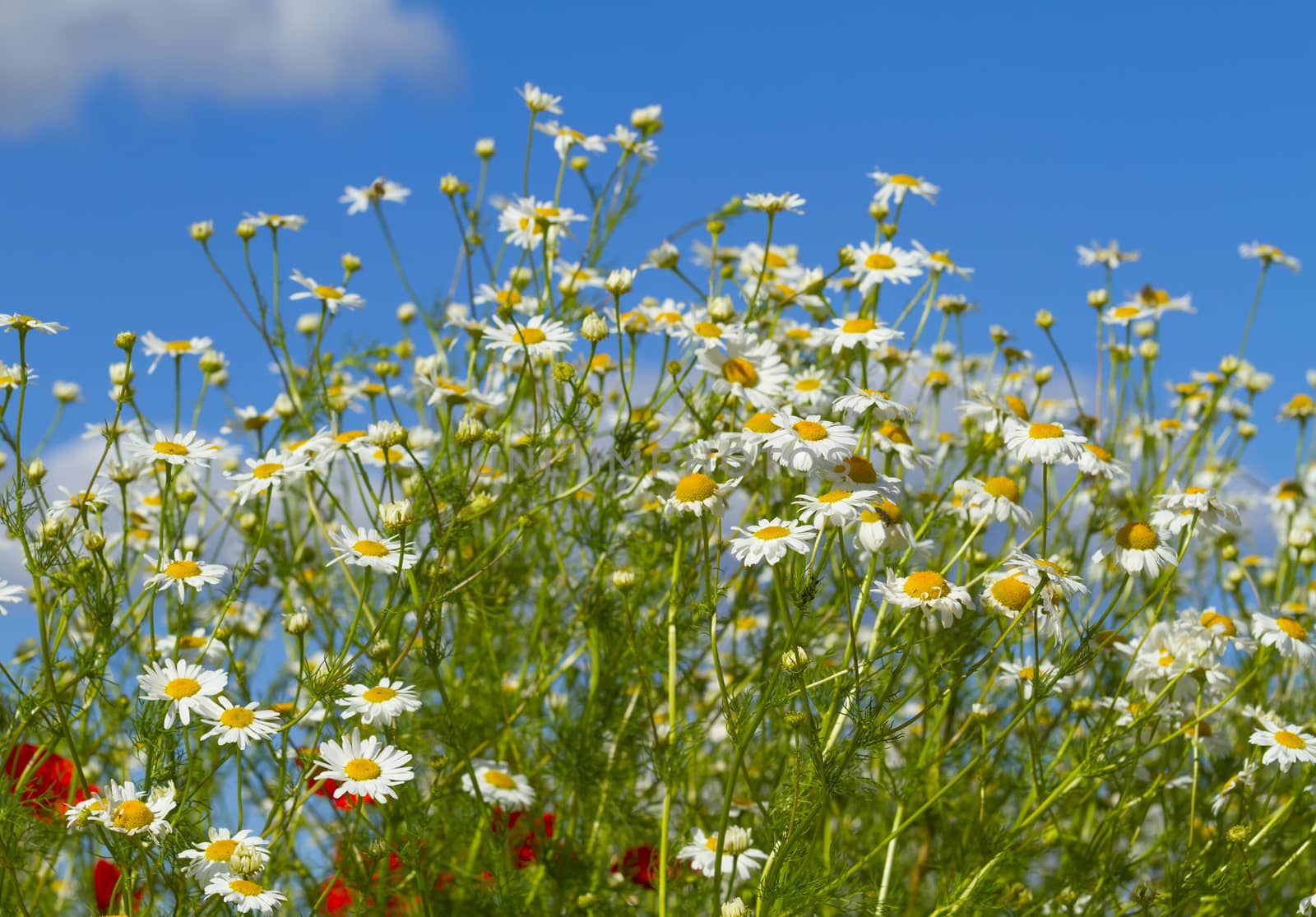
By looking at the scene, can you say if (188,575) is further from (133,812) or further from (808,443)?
(808,443)

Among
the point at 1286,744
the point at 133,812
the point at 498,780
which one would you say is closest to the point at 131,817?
the point at 133,812

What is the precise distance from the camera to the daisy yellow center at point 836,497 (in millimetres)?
1708

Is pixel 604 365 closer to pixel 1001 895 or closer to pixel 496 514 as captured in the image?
pixel 496 514

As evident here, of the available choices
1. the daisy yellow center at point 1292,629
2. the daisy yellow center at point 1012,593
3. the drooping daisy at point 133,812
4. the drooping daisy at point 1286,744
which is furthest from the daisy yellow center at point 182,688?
the daisy yellow center at point 1292,629

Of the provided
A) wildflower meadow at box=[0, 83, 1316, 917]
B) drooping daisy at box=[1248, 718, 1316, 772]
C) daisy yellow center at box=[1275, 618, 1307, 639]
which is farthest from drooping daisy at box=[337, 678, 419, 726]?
daisy yellow center at box=[1275, 618, 1307, 639]

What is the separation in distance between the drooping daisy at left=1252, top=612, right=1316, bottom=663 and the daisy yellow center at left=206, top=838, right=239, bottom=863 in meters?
1.62

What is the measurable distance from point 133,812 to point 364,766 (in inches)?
11.2

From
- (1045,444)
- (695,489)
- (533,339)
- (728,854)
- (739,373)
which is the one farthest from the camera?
Result: (533,339)

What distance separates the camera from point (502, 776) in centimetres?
236

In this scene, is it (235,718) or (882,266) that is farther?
(882,266)

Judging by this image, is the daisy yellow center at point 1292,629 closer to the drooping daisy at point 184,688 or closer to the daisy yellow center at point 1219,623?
the daisy yellow center at point 1219,623

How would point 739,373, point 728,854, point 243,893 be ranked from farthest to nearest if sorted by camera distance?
point 739,373 < point 728,854 < point 243,893

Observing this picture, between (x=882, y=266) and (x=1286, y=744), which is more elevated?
(x=882, y=266)

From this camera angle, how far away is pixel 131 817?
1628mm
